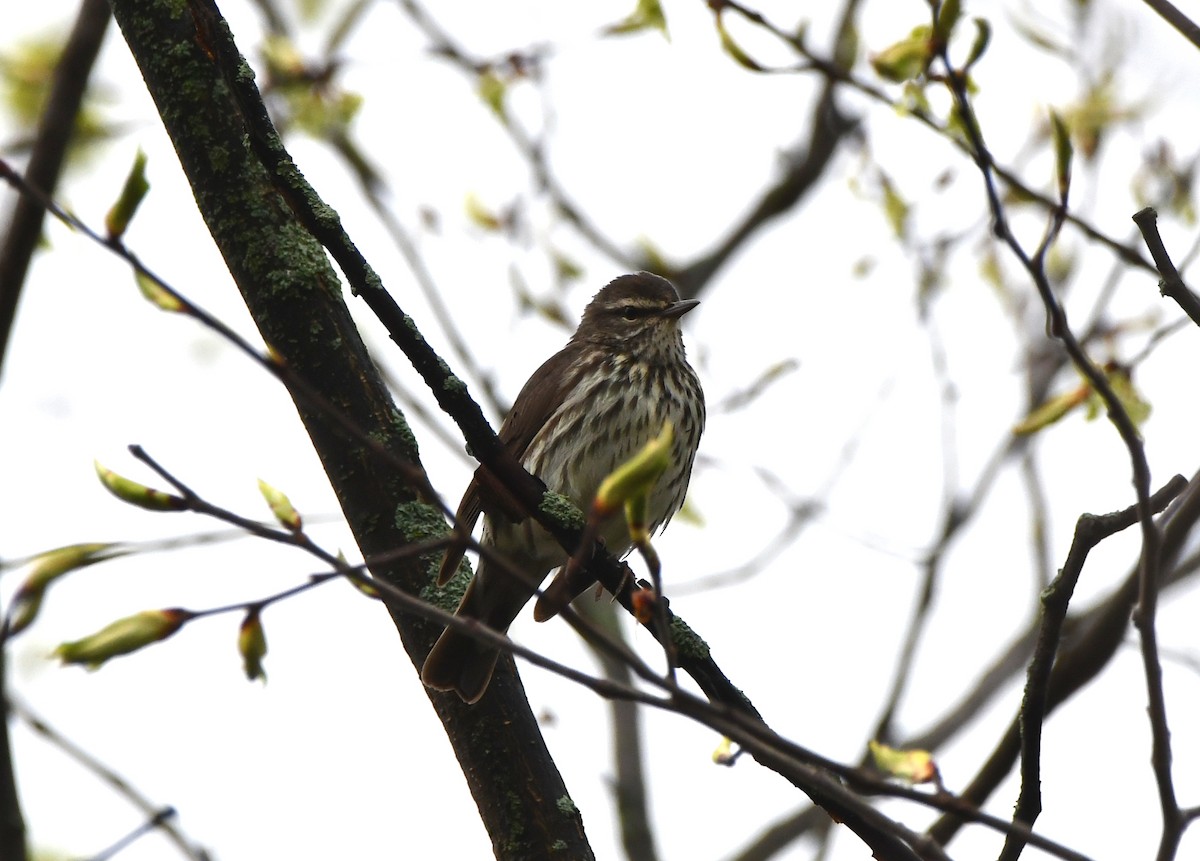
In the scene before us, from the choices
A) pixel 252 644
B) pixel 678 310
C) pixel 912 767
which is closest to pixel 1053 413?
pixel 912 767

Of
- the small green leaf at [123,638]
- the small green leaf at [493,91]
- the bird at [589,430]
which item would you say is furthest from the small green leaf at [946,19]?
the small green leaf at [493,91]

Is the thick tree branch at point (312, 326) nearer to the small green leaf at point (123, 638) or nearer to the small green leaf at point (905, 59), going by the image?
the small green leaf at point (123, 638)

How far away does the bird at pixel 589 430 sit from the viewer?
20.6ft

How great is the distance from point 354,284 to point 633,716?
272 inches

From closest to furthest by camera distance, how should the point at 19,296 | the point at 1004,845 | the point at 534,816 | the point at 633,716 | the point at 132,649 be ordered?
the point at 132,649
the point at 1004,845
the point at 534,816
the point at 19,296
the point at 633,716

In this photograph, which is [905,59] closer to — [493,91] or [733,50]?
[733,50]

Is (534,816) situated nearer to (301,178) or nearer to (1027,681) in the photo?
(1027,681)

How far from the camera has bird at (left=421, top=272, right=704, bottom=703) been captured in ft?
20.6

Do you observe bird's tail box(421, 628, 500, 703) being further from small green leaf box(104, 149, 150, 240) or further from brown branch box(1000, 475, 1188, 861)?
small green leaf box(104, 149, 150, 240)

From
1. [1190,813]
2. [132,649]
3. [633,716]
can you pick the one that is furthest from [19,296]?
[633,716]

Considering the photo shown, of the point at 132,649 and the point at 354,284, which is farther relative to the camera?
the point at 354,284

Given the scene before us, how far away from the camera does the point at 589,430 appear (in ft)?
21.4

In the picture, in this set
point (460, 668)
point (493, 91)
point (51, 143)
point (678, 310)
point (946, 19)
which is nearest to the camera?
point (946, 19)

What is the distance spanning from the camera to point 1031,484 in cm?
Result: 1059
